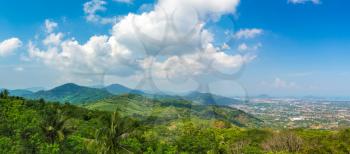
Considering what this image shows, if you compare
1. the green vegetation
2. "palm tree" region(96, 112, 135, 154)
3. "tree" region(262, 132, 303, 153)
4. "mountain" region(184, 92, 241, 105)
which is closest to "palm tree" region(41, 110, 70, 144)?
the green vegetation

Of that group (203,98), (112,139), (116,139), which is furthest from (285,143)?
(112,139)

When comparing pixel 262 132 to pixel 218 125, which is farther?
pixel 218 125

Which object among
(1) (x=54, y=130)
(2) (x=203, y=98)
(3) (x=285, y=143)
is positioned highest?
(2) (x=203, y=98)

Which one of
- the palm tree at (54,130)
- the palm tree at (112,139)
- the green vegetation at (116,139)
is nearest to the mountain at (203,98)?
the green vegetation at (116,139)

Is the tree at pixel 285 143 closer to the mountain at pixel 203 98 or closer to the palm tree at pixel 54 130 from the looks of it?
the mountain at pixel 203 98

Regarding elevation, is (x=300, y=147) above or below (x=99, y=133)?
below

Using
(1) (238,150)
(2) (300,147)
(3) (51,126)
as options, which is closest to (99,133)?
(3) (51,126)

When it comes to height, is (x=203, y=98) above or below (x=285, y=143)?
above

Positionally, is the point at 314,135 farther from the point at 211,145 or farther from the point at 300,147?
the point at 211,145

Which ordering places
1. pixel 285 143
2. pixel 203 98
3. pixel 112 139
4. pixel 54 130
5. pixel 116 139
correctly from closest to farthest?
1. pixel 112 139
2. pixel 116 139
3. pixel 54 130
4. pixel 285 143
5. pixel 203 98

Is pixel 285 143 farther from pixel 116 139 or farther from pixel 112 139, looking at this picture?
pixel 112 139

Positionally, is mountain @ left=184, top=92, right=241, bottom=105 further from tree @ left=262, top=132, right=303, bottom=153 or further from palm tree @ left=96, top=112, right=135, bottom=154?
tree @ left=262, top=132, right=303, bottom=153
